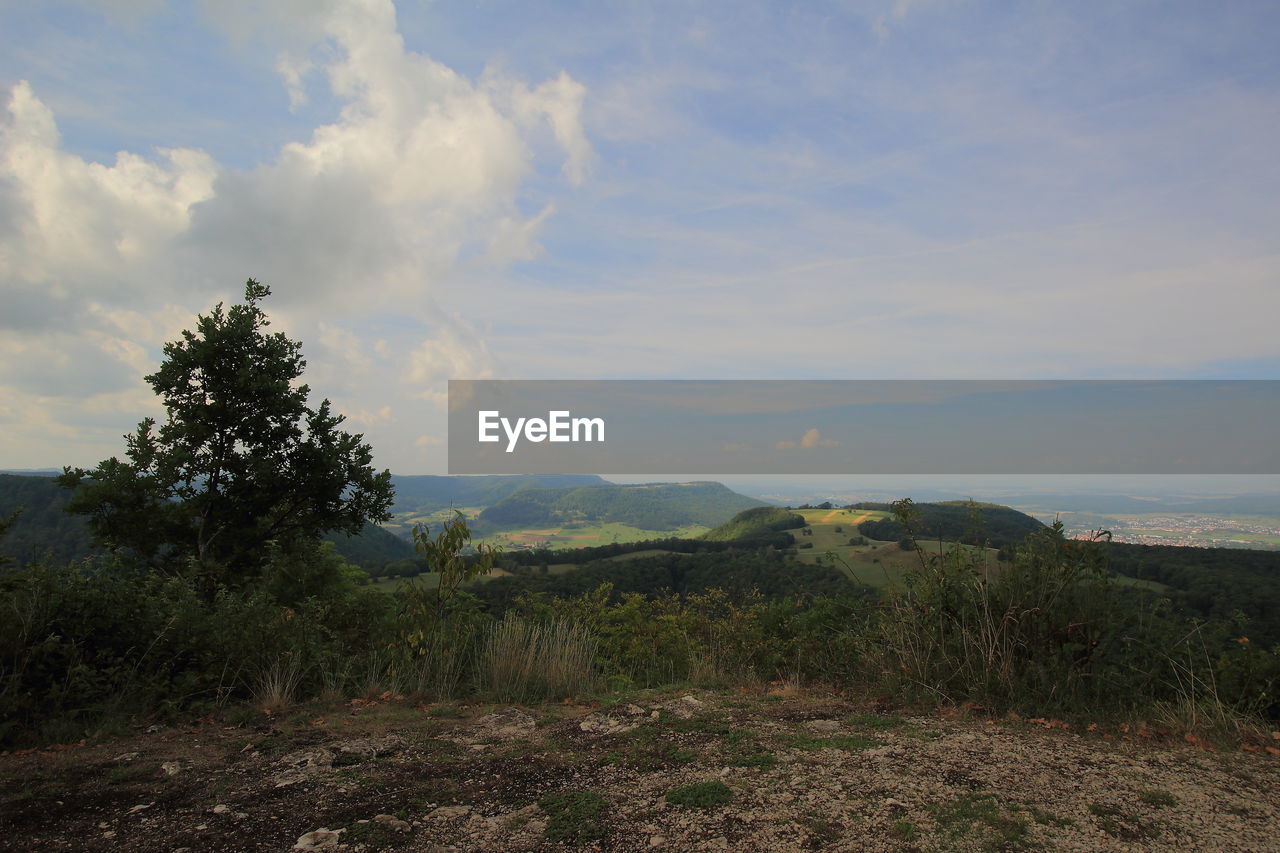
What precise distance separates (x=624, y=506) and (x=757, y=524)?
4233cm

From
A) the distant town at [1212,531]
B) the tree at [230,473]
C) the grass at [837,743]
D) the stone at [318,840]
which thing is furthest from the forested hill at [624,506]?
the stone at [318,840]

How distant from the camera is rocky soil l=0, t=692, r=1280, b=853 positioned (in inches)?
114

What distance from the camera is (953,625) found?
539 cm

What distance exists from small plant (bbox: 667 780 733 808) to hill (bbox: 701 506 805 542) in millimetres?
40178

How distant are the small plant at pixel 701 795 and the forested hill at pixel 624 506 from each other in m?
69.0

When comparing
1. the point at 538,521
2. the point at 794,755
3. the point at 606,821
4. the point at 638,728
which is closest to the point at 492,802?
the point at 606,821

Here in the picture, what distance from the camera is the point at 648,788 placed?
11.2 feet

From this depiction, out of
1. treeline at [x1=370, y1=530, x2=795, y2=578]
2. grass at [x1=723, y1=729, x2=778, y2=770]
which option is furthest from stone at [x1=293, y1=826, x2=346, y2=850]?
treeline at [x1=370, y1=530, x2=795, y2=578]

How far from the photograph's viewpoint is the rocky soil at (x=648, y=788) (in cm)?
289

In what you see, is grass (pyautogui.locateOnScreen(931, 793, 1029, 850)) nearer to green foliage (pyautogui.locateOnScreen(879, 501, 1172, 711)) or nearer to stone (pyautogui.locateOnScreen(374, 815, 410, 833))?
green foliage (pyautogui.locateOnScreen(879, 501, 1172, 711))

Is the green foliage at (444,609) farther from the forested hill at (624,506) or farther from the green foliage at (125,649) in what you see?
the forested hill at (624,506)

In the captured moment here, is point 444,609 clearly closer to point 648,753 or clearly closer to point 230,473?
point 648,753

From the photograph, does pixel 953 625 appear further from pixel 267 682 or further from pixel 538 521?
pixel 538 521

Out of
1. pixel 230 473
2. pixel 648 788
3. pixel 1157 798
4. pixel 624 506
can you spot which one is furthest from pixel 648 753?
pixel 624 506
